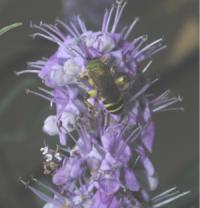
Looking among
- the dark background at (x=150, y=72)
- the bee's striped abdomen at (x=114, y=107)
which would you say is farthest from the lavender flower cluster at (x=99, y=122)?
the dark background at (x=150, y=72)

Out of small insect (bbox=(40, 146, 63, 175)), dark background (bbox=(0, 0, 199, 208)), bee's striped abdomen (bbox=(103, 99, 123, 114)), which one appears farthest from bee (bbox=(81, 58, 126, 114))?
dark background (bbox=(0, 0, 199, 208))

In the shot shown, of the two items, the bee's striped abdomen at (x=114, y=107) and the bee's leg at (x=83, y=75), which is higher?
the bee's leg at (x=83, y=75)

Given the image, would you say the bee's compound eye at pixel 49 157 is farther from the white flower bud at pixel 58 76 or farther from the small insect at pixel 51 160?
the white flower bud at pixel 58 76

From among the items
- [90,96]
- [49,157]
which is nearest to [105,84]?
[90,96]

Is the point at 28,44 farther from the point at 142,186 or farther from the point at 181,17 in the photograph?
the point at 142,186

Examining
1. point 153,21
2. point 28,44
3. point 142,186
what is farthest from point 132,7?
point 142,186

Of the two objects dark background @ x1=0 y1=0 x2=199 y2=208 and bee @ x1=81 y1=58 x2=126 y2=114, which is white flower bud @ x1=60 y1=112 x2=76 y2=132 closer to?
bee @ x1=81 y1=58 x2=126 y2=114
